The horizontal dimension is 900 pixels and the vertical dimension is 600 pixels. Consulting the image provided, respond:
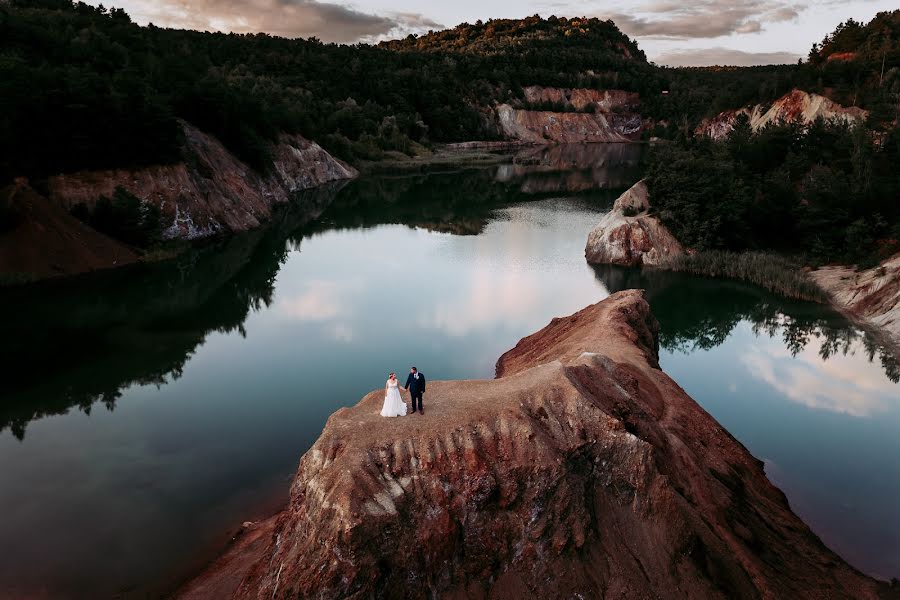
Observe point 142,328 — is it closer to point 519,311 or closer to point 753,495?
point 519,311

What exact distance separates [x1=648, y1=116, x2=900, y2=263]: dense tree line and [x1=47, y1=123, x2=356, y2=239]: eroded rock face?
Answer: 35120 millimetres

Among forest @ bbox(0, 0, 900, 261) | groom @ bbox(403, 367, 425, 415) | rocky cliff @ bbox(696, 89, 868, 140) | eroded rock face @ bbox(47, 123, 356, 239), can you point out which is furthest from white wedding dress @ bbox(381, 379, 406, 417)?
rocky cliff @ bbox(696, 89, 868, 140)

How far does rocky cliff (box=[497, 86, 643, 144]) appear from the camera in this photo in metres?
158

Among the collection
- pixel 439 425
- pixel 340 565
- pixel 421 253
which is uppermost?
pixel 439 425

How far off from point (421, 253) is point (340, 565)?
135 ft

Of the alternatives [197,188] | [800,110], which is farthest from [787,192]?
[197,188]

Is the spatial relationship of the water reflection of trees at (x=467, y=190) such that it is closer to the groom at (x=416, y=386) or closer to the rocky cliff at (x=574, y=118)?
the rocky cliff at (x=574, y=118)

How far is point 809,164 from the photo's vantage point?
47.5 meters

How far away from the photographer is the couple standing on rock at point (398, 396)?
13.9 meters

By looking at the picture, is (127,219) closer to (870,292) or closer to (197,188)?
(197,188)

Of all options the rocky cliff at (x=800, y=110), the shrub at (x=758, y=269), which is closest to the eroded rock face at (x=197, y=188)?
the shrub at (x=758, y=269)

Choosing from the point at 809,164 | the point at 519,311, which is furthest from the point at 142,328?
the point at 809,164

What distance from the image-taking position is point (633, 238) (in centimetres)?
4625

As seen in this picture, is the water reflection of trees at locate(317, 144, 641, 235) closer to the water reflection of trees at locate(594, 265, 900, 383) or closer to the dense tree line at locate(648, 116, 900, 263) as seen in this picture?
the dense tree line at locate(648, 116, 900, 263)
